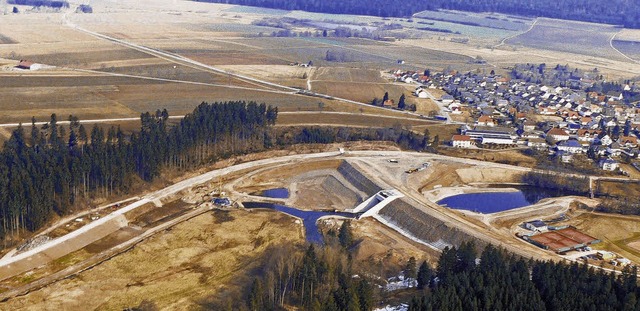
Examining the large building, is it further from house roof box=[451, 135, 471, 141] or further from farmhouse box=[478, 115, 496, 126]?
farmhouse box=[478, 115, 496, 126]

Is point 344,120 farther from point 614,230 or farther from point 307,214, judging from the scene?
point 614,230

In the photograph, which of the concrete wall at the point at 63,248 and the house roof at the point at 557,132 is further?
the house roof at the point at 557,132

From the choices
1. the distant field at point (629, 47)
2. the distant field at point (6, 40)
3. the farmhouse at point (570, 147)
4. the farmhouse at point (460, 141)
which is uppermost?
the distant field at point (629, 47)

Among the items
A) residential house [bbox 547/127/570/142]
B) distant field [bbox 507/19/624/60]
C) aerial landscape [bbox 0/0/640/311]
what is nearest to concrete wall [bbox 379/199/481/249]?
aerial landscape [bbox 0/0/640/311]

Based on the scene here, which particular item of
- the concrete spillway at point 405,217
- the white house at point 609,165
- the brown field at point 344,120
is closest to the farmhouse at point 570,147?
the white house at point 609,165

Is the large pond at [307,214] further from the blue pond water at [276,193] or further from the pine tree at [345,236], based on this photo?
the pine tree at [345,236]

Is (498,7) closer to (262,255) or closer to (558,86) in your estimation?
(558,86)

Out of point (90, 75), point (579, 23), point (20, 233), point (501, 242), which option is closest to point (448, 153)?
point (501, 242)
